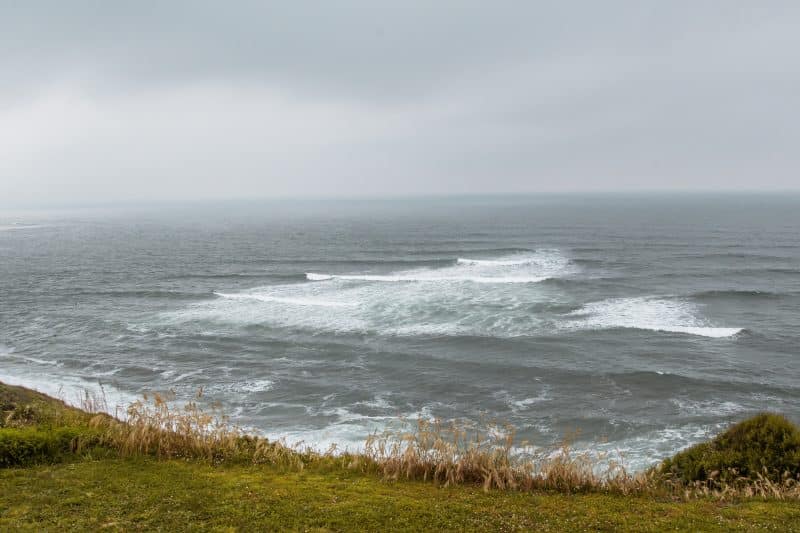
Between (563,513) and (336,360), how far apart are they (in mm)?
21585

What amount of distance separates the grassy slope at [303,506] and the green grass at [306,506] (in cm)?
1

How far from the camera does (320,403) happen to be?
22859mm

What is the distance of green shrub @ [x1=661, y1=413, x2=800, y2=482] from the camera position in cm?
998

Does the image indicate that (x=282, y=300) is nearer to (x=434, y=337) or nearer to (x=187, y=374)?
(x=434, y=337)

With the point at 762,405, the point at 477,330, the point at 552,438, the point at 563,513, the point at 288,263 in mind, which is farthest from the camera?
the point at 288,263

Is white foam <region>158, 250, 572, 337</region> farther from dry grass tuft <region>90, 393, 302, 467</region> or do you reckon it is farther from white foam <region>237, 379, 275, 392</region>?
dry grass tuft <region>90, 393, 302, 467</region>

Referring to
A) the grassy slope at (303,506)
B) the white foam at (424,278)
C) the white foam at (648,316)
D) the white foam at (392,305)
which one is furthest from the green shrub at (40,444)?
the white foam at (424,278)

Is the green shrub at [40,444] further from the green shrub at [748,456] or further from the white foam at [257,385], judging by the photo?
the white foam at [257,385]

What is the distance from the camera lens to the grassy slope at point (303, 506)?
7.19 m

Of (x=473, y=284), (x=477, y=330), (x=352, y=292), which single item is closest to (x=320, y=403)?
(x=477, y=330)

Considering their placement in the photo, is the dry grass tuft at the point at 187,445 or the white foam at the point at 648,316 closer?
the dry grass tuft at the point at 187,445

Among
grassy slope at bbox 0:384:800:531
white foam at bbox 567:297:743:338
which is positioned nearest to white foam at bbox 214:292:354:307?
white foam at bbox 567:297:743:338

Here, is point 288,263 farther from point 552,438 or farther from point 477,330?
point 552,438

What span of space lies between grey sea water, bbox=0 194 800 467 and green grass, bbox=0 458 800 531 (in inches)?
395
